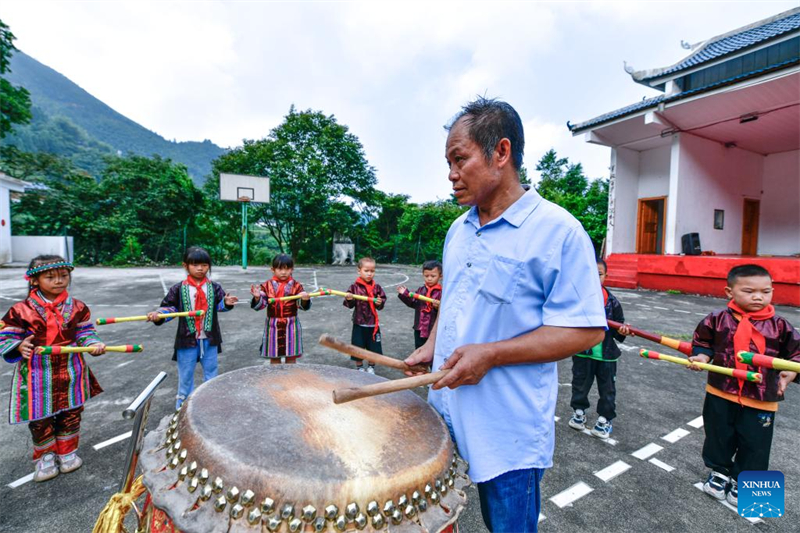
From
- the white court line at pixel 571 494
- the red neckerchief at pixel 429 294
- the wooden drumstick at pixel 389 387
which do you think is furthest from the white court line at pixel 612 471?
the red neckerchief at pixel 429 294

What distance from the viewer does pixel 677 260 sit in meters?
11.3

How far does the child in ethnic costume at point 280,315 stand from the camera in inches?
161

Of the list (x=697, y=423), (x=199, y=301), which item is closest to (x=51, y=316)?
(x=199, y=301)

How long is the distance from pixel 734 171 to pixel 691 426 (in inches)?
594

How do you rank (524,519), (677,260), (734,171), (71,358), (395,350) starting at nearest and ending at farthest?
1. (524,519)
2. (71,358)
3. (395,350)
4. (677,260)
5. (734,171)

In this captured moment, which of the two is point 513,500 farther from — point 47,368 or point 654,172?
point 654,172

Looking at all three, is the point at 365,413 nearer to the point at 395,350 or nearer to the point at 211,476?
the point at 211,476

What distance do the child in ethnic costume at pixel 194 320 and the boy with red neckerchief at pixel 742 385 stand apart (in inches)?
148

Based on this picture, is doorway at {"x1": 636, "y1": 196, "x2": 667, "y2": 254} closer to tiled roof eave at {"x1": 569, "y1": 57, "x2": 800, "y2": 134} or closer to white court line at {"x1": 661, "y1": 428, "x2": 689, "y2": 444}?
tiled roof eave at {"x1": 569, "y1": 57, "x2": 800, "y2": 134}

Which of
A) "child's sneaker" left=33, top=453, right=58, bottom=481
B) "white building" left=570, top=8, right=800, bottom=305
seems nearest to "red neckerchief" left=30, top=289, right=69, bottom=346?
"child's sneaker" left=33, top=453, right=58, bottom=481

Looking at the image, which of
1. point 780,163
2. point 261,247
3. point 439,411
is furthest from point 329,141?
point 439,411

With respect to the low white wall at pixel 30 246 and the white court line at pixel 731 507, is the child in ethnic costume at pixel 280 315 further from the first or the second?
the low white wall at pixel 30 246

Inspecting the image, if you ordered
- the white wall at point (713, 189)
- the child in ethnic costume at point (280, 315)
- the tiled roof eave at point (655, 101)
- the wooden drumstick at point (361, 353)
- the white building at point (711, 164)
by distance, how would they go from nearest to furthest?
the wooden drumstick at point (361, 353), the child in ethnic costume at point (280, 315), the tiled roof eave at point (655, 101), the white building at point (711, 164), the white wall at point (713, 189)

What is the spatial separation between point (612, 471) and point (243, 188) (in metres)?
18.9
